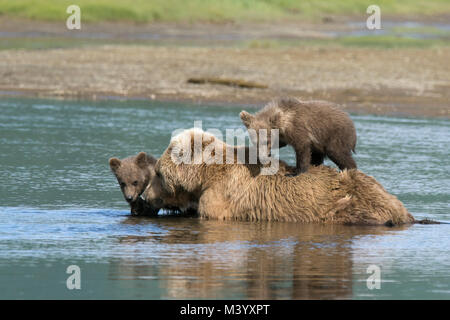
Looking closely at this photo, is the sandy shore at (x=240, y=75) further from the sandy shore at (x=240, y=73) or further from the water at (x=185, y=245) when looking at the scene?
the water at (x=185, y=245)

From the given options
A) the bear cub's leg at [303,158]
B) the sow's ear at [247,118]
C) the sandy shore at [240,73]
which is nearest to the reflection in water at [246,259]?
the bear cub's leg at [303,158]

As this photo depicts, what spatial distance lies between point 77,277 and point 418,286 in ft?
8.90

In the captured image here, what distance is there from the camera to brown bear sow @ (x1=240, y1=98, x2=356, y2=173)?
31.6 feet

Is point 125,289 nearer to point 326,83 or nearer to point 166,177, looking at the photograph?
point 166,177

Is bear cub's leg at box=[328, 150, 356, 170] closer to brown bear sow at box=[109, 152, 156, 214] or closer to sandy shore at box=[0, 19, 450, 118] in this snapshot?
brown bear sow at box=[109, 152, 156, 214]

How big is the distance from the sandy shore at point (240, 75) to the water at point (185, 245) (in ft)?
24.4

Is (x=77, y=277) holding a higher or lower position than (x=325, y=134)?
lower

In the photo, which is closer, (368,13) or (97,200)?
(97,200)

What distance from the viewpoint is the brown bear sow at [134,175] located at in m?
10.1

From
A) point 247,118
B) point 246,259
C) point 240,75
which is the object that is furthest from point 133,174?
point 240,75

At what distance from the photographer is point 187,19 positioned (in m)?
44.6

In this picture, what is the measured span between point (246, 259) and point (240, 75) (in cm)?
1713

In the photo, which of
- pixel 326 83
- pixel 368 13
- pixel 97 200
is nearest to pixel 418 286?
pixel 97 200

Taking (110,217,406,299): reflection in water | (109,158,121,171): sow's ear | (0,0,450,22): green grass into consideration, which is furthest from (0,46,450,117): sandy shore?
(110,217,406,299): reflection in water
